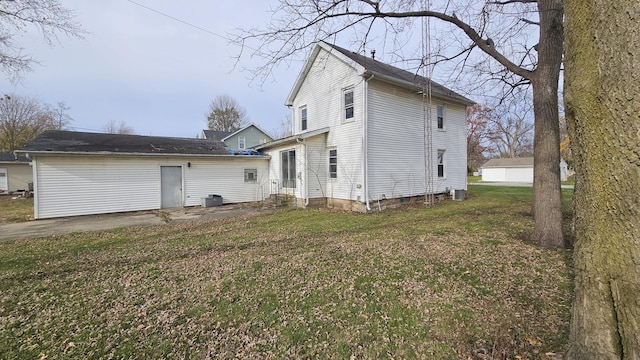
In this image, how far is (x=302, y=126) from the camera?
14.8 metres

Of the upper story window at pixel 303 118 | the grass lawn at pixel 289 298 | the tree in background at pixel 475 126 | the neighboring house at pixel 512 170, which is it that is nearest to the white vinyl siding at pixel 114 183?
the upper story window at pixel 303 118

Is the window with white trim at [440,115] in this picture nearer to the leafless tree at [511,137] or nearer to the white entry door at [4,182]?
the leafless tree at [511,137]

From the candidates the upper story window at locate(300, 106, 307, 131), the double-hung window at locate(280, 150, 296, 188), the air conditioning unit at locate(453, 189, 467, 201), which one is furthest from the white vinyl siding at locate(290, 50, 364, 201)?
the air conditioning unit at locate(453, 189, 467, 201)

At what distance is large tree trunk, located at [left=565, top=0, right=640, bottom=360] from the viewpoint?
5.20 feet

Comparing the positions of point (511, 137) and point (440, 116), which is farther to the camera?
point (511, 137)

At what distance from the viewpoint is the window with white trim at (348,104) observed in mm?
11484

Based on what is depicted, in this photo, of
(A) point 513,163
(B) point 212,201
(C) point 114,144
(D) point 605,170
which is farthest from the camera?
(A) point 513,163

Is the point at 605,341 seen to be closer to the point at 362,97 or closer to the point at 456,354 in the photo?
the point at 456,354

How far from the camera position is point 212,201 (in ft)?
44.2

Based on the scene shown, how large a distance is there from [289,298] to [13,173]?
31.4 m

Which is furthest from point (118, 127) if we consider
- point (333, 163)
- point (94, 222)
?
point (333, 163)

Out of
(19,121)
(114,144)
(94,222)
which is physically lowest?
(94,222)

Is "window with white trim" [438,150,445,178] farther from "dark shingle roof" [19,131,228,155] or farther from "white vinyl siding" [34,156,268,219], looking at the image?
"dark shingle roof" [19,131,228,155]

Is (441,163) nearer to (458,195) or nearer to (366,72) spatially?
(458,195)
